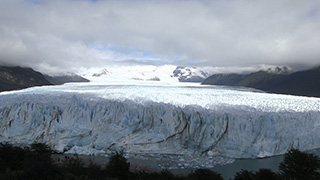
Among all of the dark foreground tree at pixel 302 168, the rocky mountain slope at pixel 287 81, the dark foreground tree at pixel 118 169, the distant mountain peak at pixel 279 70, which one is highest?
the distant mountain peak at pixel 279 70

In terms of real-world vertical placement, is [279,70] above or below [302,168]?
above

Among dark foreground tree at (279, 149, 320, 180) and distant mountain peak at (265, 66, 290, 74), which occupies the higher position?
distant mountain peak at (265, 66, 290, 74)

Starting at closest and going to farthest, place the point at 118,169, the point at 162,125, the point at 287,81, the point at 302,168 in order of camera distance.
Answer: the point at 302,168, the point at 118,169, the point at 162,125, the point at 287,81

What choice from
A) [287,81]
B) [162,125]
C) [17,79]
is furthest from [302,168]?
[287,81]

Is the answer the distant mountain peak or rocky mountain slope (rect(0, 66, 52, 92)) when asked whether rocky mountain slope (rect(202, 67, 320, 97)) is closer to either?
the distant mountain peak

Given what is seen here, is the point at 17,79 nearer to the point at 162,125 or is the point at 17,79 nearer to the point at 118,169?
the point at 162,125

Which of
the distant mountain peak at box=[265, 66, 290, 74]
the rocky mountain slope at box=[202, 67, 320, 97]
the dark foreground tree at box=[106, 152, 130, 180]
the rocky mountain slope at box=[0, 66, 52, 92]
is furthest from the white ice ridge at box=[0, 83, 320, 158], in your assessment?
the distant mountain peak at box=[265, 66, 290, 74]

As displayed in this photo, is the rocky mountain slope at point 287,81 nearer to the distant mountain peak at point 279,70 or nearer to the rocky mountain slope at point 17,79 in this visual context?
the distant mountain peak at point 279,70

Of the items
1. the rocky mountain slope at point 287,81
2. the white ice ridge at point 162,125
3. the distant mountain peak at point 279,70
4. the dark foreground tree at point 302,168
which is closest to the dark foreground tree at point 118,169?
the white ice ridge at point 162,125
